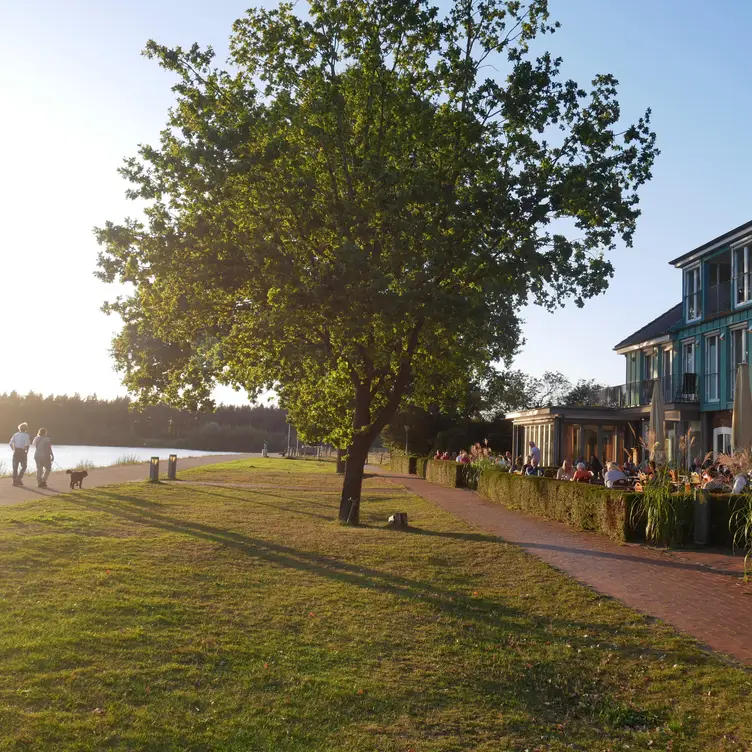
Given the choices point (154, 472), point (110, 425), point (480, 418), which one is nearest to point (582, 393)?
point (480, 418)

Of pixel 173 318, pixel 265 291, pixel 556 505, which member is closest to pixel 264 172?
pixel 265 291

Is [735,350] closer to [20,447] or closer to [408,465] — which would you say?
[408,465]

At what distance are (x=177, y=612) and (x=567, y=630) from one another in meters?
3.78

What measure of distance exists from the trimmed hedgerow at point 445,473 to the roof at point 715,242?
1150 cm

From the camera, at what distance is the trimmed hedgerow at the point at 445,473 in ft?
99.1

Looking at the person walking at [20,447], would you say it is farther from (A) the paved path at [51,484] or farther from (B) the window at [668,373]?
(B) the window at [668,373]

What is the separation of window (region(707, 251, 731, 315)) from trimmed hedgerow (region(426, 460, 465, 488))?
10624mm

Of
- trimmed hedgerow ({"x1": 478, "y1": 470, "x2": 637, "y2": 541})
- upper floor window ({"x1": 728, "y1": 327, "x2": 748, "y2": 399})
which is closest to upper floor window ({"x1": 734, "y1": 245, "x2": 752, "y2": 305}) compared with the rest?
upper floor window ({"x1": 728, "y1": 327, "x2": 748, "y2": 399})

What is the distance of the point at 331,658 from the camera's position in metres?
6.98

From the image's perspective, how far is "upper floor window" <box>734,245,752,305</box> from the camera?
2707 cm

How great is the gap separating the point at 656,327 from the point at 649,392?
3420 millimetres

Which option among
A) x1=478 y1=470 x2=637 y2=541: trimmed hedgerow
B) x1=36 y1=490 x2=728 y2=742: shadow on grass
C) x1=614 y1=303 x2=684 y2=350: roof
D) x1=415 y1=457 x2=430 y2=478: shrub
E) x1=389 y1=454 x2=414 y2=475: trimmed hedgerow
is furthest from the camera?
x1=389 y1=454 x2=414 y2=475: trimmed hedgerow

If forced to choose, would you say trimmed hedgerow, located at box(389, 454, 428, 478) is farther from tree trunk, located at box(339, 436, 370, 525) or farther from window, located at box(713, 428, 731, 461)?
tree trunk, located at box(339, 436, 370, 525)

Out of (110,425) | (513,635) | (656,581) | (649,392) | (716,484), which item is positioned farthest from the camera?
(110,425)
